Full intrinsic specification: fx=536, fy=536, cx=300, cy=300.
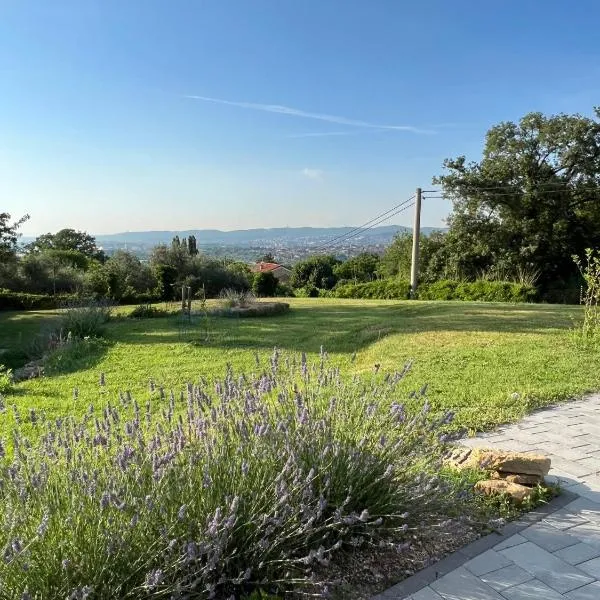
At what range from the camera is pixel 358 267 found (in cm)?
3656

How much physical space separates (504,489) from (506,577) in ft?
2.31

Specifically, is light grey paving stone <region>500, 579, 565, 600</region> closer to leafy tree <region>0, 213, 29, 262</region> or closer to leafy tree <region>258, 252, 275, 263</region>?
leafy tree <region>0, 213, 29, 262</region>

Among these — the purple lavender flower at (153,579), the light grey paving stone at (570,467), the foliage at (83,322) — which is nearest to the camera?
the purple lavender flower at (153,579)

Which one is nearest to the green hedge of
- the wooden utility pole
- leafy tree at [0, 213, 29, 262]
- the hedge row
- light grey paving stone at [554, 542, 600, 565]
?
leafy tree at [0, 213, 29, 262]

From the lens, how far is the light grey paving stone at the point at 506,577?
7.32ft

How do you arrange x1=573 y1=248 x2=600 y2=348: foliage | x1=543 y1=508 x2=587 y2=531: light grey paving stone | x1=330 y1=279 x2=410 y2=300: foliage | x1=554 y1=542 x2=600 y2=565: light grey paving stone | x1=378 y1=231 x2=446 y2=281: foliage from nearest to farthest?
x1=554 y1=542 x2=600 y2=565: light grey paving stone → x1=543 y1=508 x2=587 y2=531: light grey paving stone → x1=573 y1=248 x2=600 y2=348: foliage → x1=330 y1=279 x2=410 y2=300: foliage → x1=378 y1=231 x2=446 y2=281: foliage

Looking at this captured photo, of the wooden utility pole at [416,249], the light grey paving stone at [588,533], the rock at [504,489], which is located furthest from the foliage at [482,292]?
the light grey paving stone at [588,533]

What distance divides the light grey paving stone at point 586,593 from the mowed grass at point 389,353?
2.03 metres

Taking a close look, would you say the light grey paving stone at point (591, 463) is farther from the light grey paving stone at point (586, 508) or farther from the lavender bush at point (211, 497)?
the lavender bush at point (211, 497)

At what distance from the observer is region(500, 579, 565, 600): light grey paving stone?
2.14m

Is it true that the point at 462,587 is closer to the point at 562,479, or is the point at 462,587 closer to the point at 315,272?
the point at 562,479

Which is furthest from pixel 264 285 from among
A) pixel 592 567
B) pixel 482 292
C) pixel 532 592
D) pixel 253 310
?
pixel 532 592

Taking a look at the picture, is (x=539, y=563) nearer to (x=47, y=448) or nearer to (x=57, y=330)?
(x=47, y=448)

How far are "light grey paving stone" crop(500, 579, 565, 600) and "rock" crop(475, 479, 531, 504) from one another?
671mm
